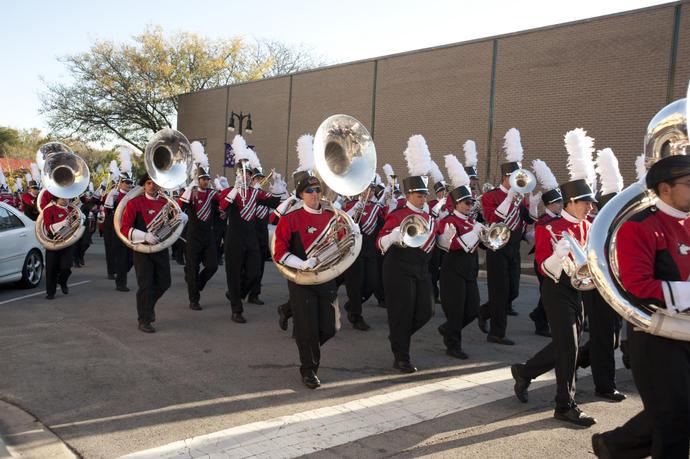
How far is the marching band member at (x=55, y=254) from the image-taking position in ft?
33.6

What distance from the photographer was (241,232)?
9.18 m

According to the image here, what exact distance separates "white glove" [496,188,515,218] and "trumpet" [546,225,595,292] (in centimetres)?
332

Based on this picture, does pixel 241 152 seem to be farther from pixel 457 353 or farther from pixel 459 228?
pixel 457 353

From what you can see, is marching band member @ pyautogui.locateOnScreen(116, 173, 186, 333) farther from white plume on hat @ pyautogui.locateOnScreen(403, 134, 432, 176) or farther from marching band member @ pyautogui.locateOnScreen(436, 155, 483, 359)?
marching band member @ pyautogui.locateOnScreen(436, 155, 483, 359)

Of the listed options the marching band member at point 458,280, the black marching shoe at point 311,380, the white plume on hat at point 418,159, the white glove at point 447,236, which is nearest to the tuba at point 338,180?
the white plume on hat at point 418,159

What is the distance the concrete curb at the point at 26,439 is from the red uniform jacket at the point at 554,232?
389 cm

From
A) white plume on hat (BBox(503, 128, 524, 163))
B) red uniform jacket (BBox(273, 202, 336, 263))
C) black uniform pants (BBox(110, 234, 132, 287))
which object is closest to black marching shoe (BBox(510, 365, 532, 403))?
red uniform jacket (BBox(273, 202, 336, 263))

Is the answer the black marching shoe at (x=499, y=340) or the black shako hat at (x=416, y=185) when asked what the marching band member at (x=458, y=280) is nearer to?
the black shako hat at (x=416, y=185)

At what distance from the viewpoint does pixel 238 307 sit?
29.1ft

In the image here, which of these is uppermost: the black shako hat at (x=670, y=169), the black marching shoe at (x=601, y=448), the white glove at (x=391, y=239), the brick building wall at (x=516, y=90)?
the brick building wall at (x=516, y=90)

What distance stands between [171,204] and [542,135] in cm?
1537

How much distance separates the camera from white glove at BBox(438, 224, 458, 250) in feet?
23.1

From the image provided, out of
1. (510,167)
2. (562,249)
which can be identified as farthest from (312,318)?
(510,167)

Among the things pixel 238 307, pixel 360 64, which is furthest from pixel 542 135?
pixel 238 307
